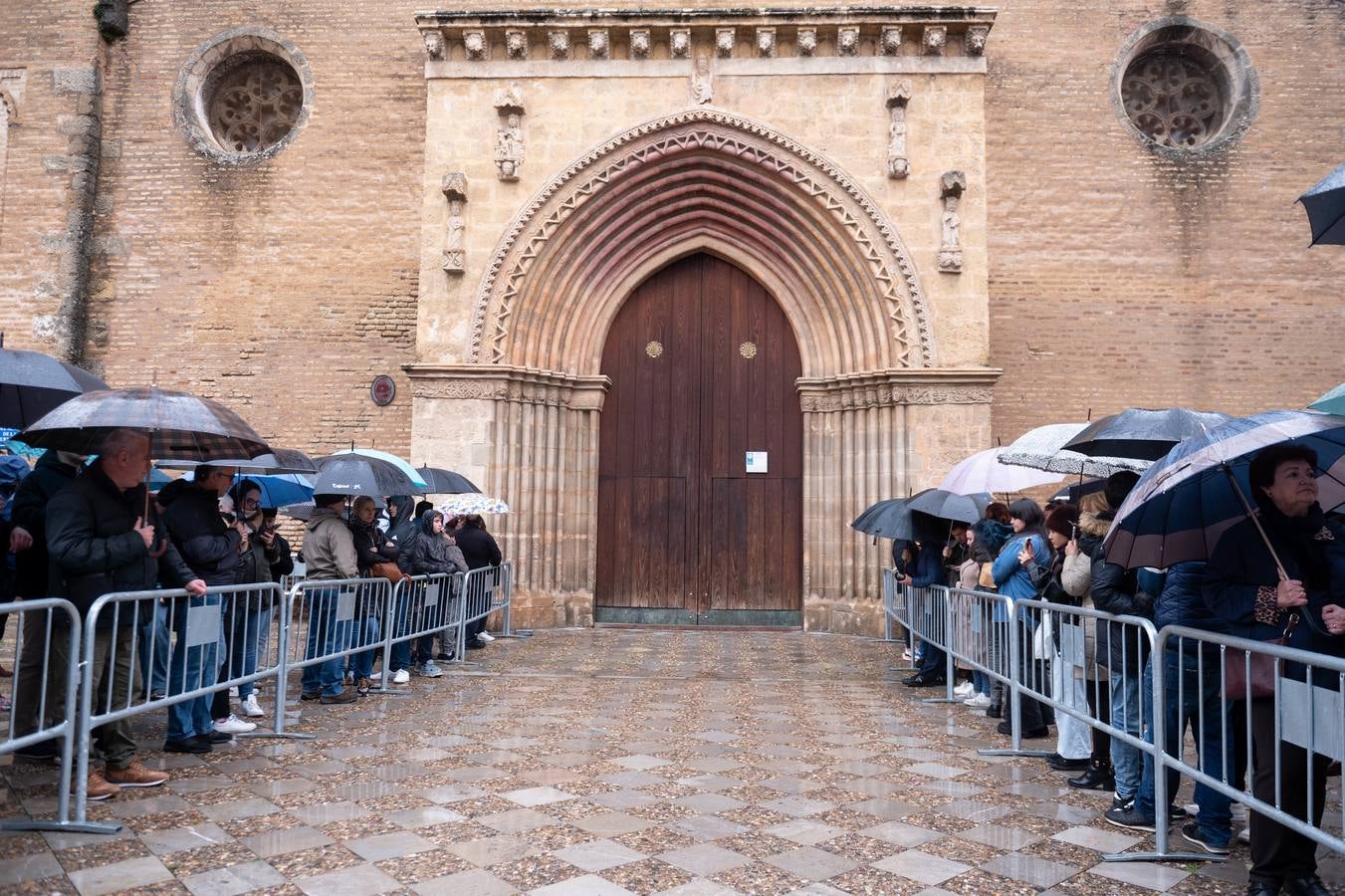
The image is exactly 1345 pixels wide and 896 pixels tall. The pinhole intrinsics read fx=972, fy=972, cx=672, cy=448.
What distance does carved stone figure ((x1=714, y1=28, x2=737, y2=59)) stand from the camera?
1230 centimetres

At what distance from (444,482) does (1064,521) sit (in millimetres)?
6632

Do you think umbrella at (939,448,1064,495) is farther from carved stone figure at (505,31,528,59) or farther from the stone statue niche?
carved stone figure at (505,31,528,59)

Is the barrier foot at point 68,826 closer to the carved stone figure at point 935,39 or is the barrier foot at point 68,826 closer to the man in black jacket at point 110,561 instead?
the man in black jacket at point 110,561

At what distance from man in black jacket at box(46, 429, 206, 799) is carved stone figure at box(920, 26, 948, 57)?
10.7 metres

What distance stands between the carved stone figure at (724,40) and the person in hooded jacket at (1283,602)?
1010 cm

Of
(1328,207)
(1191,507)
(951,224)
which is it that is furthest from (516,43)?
(1191,507)

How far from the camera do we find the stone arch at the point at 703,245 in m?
12.2

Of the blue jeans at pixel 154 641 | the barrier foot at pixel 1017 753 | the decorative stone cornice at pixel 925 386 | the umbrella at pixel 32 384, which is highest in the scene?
the decorative stone cornice at pixel 925 386

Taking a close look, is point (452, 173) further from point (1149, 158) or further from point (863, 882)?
point (863, 882)

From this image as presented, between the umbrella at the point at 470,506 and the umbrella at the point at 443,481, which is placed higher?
the umbrella at the point at 443,481

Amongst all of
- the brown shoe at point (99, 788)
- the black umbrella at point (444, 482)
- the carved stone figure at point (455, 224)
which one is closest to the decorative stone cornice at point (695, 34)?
the carved stone figure at point (455, 224)

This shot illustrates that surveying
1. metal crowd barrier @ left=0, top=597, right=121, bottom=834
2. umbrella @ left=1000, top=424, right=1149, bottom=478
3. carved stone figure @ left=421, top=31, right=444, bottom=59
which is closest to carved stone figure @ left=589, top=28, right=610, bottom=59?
carved stone figure @ left=421, top=31, right=444, bottom=59

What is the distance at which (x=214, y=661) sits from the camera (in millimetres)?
5562

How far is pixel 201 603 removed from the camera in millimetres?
5547
